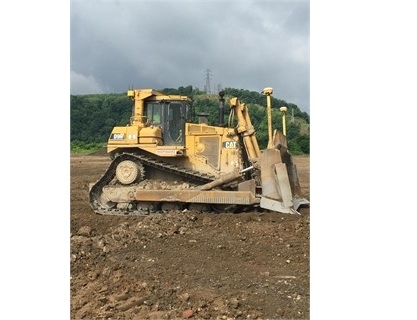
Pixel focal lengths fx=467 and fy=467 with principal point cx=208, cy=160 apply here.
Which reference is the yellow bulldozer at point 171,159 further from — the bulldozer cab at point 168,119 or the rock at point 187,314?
the rock at point 187,314

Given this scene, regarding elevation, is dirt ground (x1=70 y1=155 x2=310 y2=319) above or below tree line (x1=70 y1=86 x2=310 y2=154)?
below

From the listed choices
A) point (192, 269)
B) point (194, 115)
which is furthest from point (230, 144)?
point (192, 269)

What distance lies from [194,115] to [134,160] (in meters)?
0.94

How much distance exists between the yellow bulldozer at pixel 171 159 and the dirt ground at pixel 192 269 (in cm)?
71

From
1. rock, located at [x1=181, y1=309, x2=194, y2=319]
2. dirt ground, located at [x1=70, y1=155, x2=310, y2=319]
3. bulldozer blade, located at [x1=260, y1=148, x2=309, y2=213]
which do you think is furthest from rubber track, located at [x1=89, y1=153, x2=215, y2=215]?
rock, located at [x1=181, y1=309, x2=194, y2=319]

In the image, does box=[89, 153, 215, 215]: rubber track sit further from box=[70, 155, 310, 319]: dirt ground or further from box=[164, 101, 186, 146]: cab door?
box=[70, 155, 310, 319]: dirt ground

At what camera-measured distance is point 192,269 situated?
344 cm

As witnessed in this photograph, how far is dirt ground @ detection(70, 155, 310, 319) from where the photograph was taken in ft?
9.34

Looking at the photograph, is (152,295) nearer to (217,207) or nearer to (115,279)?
(115,279)

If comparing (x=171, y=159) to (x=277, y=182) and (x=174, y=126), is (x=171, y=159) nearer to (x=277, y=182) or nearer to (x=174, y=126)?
(x=174, y=126)

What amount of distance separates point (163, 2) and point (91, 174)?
9.30ft

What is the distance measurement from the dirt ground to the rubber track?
3.00 ft

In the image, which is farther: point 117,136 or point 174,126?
point 174,126
